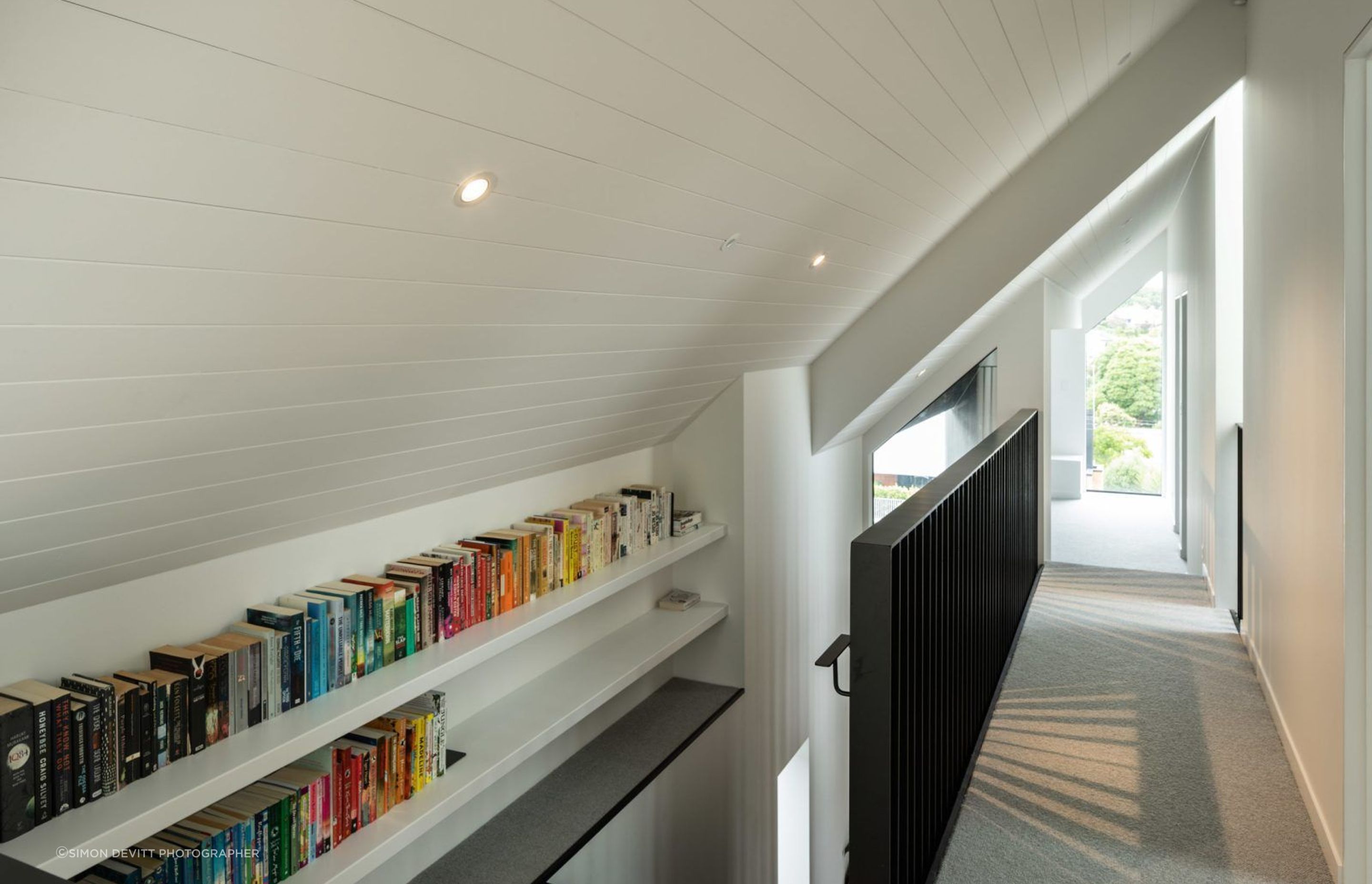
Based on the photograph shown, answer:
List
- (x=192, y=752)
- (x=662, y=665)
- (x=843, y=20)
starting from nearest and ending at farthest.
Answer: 1. (x=843, y=20)
2. (x=192, y=752)
3. (x=662, y=665)

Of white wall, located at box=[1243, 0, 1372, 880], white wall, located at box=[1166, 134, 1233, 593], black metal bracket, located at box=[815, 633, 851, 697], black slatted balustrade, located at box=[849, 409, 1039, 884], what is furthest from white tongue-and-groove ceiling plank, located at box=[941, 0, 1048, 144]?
white wall, located at box=[1166, 134, 1233, 593]

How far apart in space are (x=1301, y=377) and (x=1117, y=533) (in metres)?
4.75

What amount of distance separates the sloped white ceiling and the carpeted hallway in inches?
67.1

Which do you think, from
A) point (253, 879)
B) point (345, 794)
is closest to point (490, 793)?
point (345, 794)

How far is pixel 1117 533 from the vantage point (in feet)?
22.5

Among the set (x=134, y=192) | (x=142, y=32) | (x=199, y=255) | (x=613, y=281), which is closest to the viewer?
(x=142, y=32)

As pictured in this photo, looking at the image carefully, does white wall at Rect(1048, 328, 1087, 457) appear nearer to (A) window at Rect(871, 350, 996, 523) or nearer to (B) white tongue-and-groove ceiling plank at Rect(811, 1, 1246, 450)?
(A) window at Rect(871, 350, 996, 523)

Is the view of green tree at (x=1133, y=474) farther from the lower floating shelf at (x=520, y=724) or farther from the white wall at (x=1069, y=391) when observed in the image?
the lower floating shelf at (x=520, y=724)

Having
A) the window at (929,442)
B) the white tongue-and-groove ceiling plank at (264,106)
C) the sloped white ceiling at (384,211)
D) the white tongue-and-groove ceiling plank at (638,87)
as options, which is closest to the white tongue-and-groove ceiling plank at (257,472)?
the sloped white ceiling at (384,211)

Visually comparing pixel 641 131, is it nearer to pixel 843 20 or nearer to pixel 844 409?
pixel 843 20

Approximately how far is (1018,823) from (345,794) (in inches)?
69.9

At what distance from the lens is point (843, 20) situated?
1841 millimetres

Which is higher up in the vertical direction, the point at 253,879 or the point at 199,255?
the point at 199,255

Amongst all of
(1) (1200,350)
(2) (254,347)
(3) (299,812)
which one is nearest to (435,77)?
(2) (254,347)
